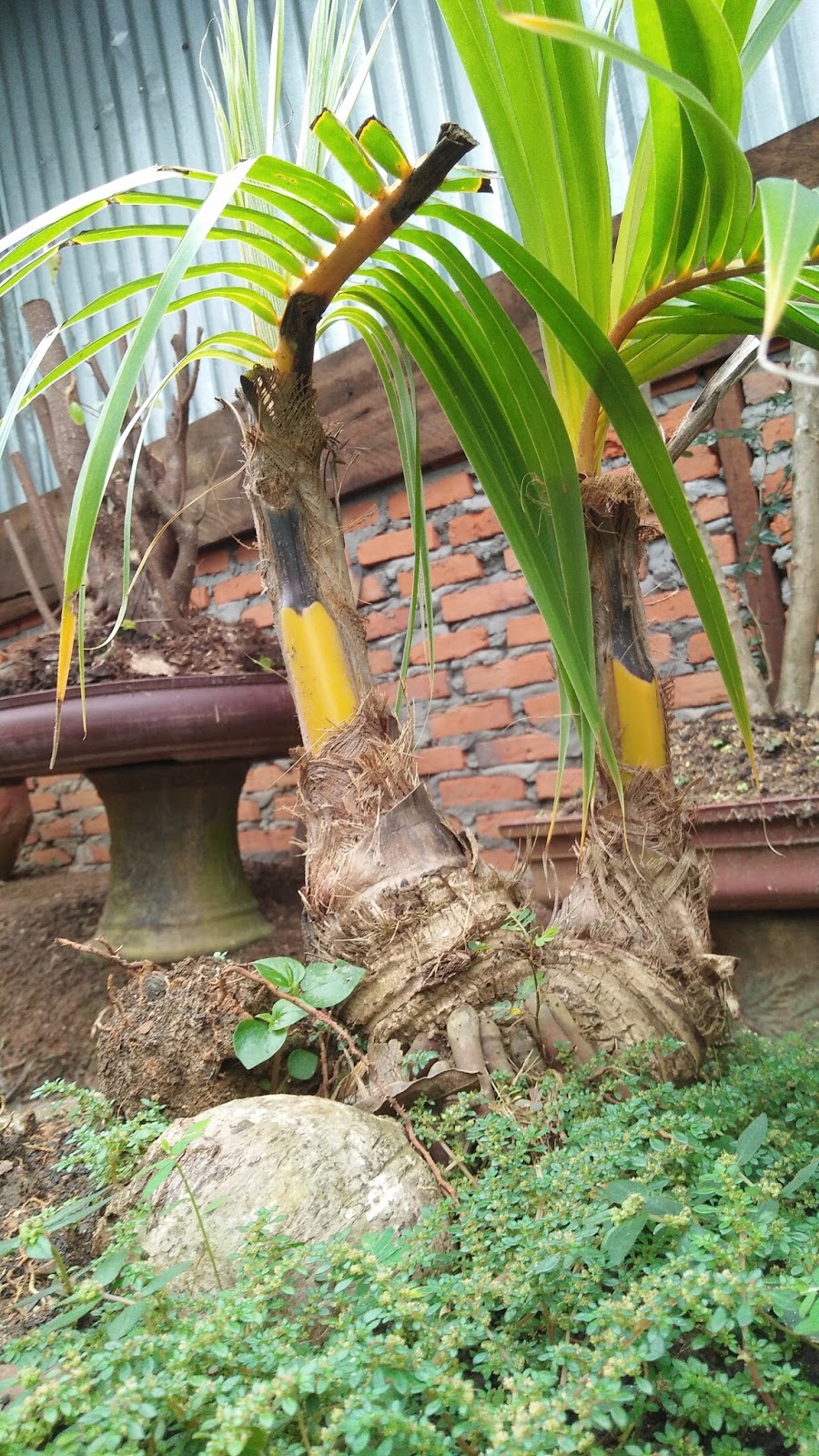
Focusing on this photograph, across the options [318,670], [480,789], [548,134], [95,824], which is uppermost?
[548,134]

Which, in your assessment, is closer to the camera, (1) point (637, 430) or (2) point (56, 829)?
(1) point (637, 430)

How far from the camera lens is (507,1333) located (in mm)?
677

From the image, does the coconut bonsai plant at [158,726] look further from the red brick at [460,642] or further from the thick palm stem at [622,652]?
the red brick at [460,642]

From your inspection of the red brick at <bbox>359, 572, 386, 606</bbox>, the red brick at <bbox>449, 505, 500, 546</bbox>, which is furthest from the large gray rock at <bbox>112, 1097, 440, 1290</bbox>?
the red brick at <bbox>359, 572, 386, 606</bbox>

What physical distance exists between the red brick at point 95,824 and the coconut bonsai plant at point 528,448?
2.37 metres

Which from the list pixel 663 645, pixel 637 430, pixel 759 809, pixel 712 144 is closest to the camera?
pixel 712 144

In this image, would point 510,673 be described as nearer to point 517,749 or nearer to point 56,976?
point 517,749

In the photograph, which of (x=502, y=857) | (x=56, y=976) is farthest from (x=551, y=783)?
(x=56, y=976)

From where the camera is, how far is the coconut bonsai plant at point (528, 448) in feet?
2.79

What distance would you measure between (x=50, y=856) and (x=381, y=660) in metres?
1.55

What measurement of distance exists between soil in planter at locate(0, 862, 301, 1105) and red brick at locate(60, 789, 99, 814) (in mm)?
1073

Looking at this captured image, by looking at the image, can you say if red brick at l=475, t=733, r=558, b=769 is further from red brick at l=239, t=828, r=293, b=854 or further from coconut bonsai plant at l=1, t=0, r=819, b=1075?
coconut bonsai plant at l=1, t=0, r=819, b=1075

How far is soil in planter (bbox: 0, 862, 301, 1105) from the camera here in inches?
61.4

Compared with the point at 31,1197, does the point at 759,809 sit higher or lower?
higher
